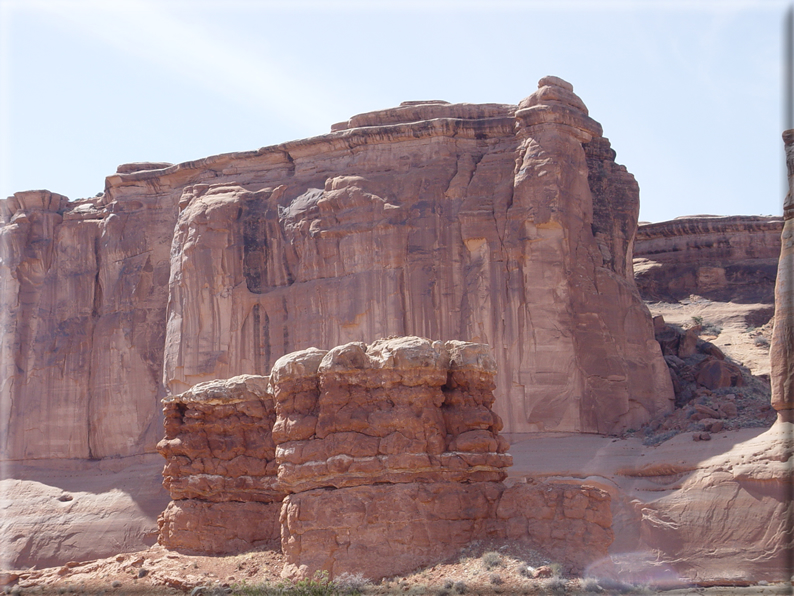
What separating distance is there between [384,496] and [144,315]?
28456 mm

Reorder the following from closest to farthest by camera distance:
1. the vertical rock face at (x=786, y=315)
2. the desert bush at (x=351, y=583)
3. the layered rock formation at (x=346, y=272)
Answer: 1. the desert bush at (x=351, y=583)
2. the vertical rock face at (x=786, y=315)
3. the layered rock formation at (x=346, y=272)

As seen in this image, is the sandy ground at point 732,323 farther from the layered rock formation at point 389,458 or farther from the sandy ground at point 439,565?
the layered rock formation at point 389,458

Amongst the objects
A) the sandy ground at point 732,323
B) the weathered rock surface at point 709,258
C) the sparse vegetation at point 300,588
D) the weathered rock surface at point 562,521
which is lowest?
the sparse vegetation at point 300,588

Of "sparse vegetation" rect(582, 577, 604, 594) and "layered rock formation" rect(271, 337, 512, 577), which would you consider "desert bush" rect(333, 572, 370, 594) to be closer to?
"layered rock formation" rect(271, 337, 512, 577)

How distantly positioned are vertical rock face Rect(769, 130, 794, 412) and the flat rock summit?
0.08 m

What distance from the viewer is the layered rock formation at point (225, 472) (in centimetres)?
2141

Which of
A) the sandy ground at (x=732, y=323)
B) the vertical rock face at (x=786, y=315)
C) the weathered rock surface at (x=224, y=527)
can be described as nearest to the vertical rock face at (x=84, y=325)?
the sandy ground at (x=732, y=323)

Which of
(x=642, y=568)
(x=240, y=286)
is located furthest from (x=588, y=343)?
(x=240, y=286)

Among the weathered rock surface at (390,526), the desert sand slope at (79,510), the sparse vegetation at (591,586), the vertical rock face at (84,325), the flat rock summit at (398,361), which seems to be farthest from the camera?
the vertical rock face at (84,325)

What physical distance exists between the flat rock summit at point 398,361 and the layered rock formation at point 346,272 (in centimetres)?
10

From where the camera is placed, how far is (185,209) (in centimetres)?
4281

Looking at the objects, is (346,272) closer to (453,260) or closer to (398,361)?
(453,260)

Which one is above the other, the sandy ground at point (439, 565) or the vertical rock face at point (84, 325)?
the vertical rock face at point (84, 325)

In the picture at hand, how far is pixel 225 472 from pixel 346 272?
1705 centimetres
